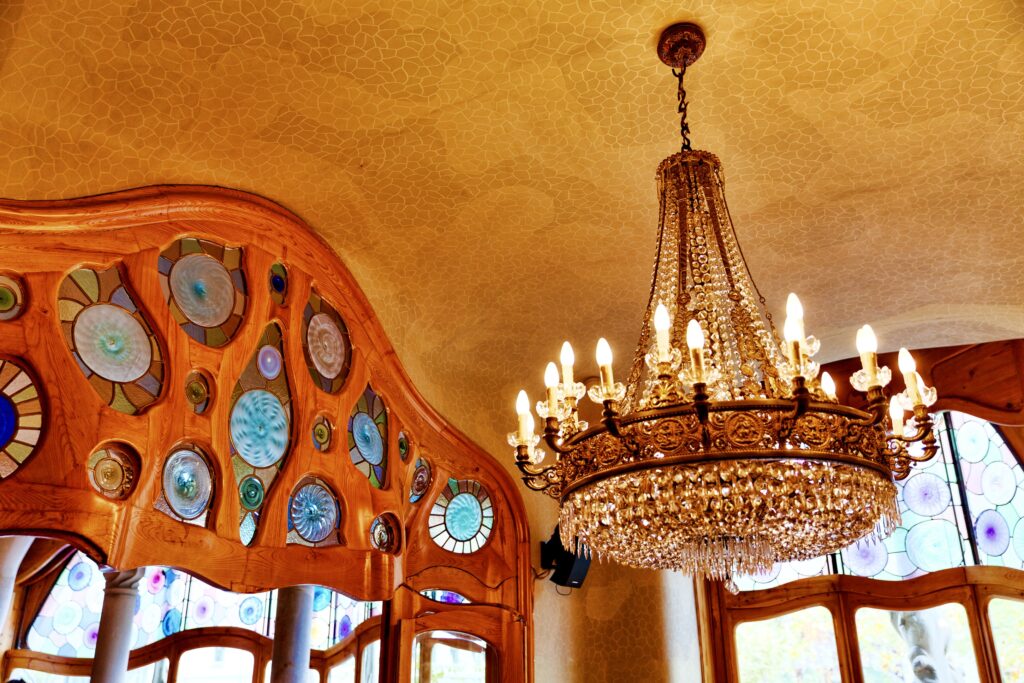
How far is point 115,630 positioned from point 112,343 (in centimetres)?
421

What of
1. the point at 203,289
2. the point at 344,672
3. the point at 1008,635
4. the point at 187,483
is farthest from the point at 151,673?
the point at 1008,635

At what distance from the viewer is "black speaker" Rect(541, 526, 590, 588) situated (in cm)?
598

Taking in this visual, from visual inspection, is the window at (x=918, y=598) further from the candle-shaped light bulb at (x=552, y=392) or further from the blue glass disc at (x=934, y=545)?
the candle-shaped light bulb at (x=552, y=392)

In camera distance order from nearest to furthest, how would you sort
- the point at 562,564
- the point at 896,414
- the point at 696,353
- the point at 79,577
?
the point at 696,353
the point at 896,414
the point at 562,564
the point at 79,577

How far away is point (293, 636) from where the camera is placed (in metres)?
6.50

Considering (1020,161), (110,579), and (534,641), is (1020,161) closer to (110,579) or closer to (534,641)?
(534,641)

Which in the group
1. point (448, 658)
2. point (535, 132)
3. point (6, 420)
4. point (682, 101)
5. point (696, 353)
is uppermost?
point (535, 132)

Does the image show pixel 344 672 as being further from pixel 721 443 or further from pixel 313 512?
pixel 721 443

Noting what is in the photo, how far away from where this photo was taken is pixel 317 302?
5.09 meters

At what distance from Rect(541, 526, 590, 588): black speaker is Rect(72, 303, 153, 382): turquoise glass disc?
309 centimetres

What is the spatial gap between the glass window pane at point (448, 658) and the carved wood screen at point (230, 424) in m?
0.07

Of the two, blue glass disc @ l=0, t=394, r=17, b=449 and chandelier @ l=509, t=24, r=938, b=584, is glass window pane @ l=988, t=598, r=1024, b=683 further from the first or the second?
blue glass disc @ l=0, t=394, r=17, b=449

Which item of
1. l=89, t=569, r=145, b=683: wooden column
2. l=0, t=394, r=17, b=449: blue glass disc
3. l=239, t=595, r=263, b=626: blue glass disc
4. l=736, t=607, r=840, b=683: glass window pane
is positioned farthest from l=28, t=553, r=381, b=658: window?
l=0, t=394, r=17, b=449: blue glass disc

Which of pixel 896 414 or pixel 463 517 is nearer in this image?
pixel 896 414
